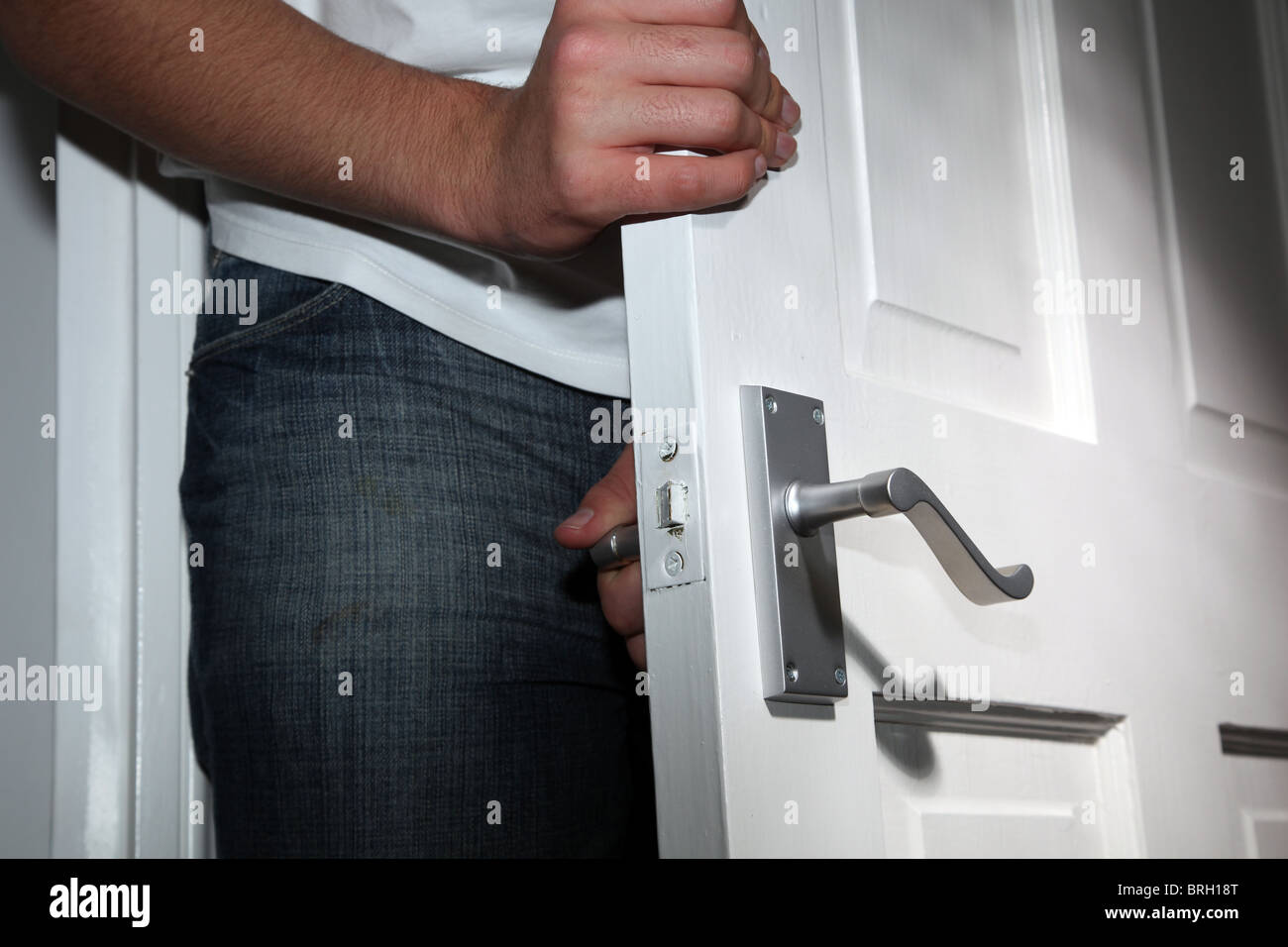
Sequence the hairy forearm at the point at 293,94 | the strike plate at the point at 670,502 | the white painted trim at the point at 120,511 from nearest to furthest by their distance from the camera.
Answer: the strike plate at the point at 670,502, the hairy forearm at the point at 293,94, the white painted trim at the point at 120,511

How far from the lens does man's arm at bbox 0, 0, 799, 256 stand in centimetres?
46

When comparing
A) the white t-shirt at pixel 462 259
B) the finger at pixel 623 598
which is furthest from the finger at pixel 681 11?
the finger at pixel 623 598

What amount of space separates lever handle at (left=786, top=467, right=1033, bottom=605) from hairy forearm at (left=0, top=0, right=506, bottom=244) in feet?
0.67

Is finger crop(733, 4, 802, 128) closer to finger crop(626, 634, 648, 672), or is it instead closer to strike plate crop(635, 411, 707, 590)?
strike plate crop(635, 411, 707, 590)

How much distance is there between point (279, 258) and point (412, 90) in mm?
139

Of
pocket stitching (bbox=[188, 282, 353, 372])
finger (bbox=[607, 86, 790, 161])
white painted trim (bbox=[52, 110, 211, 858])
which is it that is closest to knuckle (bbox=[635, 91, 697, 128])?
finger (bbox=[607, 86, 790, 161])

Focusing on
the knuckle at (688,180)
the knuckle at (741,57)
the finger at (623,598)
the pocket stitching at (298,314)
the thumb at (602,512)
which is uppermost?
the knuckle at (741,57)

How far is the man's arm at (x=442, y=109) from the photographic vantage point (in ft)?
1.52

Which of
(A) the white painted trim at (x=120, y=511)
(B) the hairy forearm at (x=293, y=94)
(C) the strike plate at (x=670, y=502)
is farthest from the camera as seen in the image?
(A) the white painted trim at (x=120, y=511)

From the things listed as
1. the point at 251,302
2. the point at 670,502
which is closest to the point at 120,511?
the point at 251,302

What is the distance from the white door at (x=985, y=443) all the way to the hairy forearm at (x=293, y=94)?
13 cm

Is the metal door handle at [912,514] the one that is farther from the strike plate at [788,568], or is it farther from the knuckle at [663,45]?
the knuckle at [663,45]

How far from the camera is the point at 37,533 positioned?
78cm

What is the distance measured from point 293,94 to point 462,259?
0.40 feet
